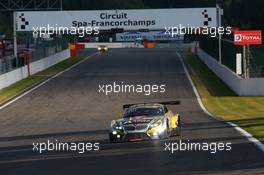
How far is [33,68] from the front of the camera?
197 feet

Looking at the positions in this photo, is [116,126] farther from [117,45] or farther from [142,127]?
[117,45]

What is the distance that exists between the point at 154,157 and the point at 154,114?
488 cm

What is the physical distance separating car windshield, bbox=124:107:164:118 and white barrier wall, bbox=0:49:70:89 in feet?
84.9

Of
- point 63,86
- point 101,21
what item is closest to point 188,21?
point 101,21

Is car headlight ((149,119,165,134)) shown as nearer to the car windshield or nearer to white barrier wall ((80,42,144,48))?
the car windshield

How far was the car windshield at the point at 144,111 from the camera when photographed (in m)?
22.2

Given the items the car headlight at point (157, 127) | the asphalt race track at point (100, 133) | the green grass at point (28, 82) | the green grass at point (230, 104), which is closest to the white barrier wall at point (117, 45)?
the green grass at point (28, 82)

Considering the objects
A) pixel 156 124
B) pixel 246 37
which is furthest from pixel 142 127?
pixel 246 37

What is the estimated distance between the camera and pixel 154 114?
2217 cm

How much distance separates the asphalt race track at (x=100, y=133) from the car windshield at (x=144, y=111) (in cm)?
93

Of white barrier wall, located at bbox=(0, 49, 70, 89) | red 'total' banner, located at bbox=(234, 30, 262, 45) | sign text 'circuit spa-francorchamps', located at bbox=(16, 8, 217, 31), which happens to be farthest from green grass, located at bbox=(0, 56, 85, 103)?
red 'total' banner, located at bbox=(234, 30, 262, 45)

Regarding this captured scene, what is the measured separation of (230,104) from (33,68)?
84.1 feet

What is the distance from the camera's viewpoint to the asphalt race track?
15.8 metres

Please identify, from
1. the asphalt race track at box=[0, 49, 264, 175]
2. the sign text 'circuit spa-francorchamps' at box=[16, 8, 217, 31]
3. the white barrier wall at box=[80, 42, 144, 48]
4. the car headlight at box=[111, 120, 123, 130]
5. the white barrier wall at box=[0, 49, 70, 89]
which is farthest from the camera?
the white barrier wall at box=[80, 42, 144, 48]
